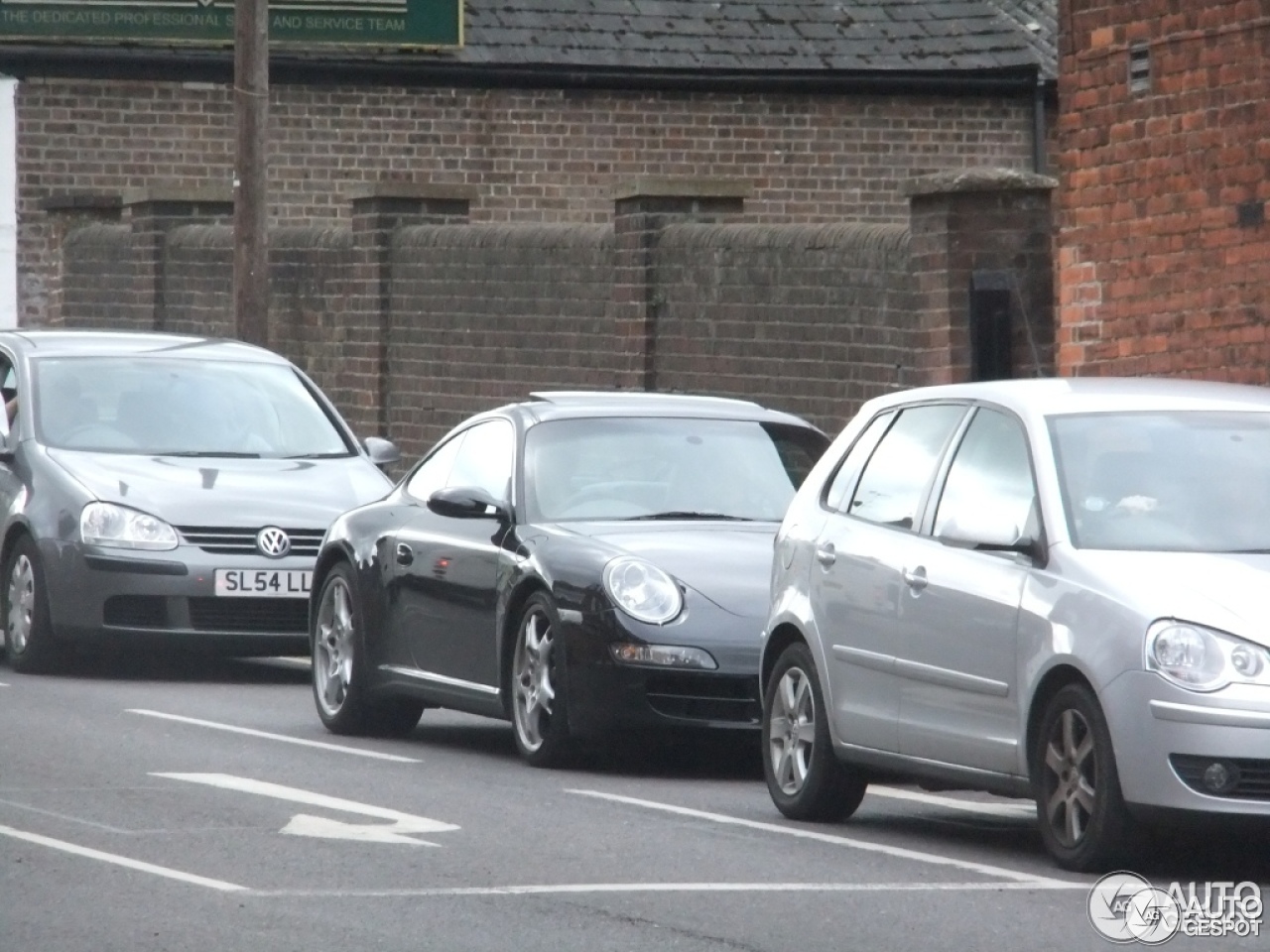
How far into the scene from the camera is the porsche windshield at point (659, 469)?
11570 mm

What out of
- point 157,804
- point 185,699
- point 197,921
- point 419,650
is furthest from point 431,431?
point 197,921

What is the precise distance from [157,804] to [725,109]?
23.4m

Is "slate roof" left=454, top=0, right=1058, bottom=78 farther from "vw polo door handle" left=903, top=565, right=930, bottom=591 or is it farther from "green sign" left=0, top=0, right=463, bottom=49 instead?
"vw polo door handle" left=903, top=565, right=930, bottom=591

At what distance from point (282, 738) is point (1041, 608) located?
4.63 m

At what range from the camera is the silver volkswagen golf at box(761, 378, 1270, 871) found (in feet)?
25.4

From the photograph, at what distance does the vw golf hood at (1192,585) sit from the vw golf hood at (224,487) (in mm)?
6808

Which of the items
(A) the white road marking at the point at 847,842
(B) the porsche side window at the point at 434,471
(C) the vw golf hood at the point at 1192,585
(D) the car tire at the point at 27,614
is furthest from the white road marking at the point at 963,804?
(D) the car tire at the point at 27,614

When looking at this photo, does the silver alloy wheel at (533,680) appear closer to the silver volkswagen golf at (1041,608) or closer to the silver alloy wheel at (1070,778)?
the silver volkswagen golf at (1041,608)

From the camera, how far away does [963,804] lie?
406 inches

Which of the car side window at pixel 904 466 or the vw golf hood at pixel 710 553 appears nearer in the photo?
the car side window at pixel 904 466

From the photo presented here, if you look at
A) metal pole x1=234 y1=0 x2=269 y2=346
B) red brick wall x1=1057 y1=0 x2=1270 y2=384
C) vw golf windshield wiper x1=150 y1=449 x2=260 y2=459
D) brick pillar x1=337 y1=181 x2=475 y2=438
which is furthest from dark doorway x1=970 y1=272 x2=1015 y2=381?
brick pillar x1=337 y1=181 x2=475 y2=438

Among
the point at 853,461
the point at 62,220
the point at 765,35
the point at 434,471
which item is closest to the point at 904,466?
the point at 853,461

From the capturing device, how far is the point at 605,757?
11414 millimetres

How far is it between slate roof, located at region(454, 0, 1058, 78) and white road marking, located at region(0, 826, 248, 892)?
2321 cm
